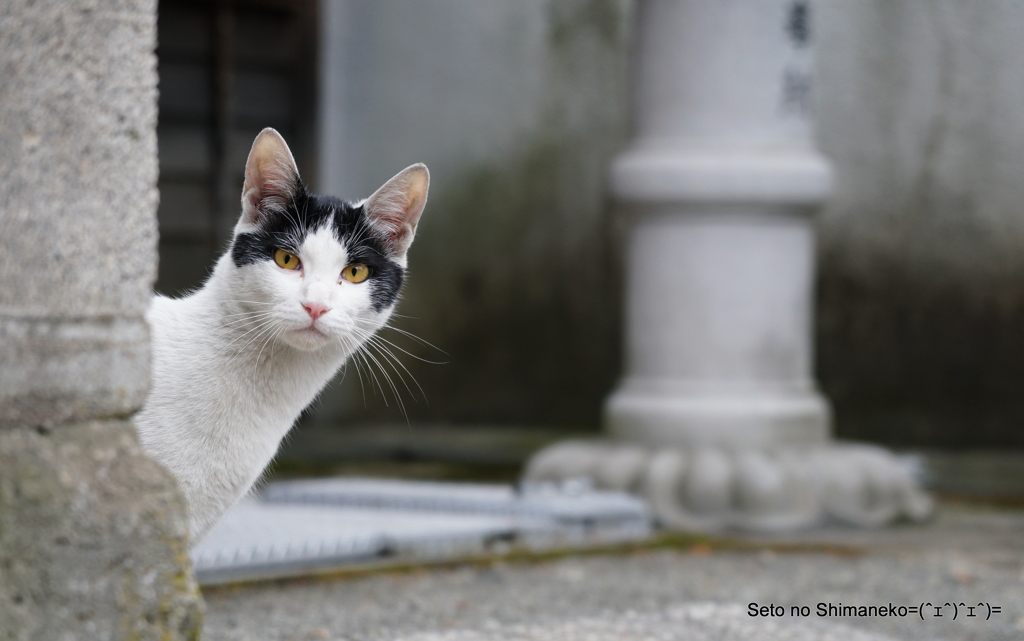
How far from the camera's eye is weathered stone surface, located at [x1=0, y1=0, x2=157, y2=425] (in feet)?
6.07

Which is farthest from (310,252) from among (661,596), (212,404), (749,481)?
(749,481)

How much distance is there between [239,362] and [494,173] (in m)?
4.53

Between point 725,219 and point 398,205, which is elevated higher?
point 398,205

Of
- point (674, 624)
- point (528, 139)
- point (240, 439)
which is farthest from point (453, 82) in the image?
point (240, 439)

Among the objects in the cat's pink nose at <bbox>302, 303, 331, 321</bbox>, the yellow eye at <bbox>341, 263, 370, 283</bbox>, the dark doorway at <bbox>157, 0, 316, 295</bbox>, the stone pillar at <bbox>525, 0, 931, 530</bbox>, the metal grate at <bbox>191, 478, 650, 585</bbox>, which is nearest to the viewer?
the cat's pink nose at <bbox>302, 303, 331, 321</bbox>

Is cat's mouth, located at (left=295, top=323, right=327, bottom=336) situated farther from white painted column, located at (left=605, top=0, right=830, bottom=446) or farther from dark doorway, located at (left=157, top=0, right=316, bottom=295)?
dark doorway, located at (left=157, top=0, right=316, bottom=295)

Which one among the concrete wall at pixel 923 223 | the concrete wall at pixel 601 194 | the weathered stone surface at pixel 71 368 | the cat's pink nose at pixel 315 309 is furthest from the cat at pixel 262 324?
the concrete wall at pixel 923 223

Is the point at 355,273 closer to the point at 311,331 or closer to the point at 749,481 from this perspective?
the point at 311,331

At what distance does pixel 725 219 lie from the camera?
15.1 ft

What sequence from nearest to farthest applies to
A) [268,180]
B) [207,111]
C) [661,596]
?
[268,180] → [661,596] → [207,111]

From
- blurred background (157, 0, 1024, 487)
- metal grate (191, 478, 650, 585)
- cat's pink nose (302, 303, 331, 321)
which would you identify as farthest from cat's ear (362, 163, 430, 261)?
blurred background (157, 0, 1024, 487)

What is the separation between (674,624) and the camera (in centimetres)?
297

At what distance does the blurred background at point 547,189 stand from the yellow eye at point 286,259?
3.57 meters

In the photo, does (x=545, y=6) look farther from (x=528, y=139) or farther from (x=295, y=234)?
(x=295, y=234)
